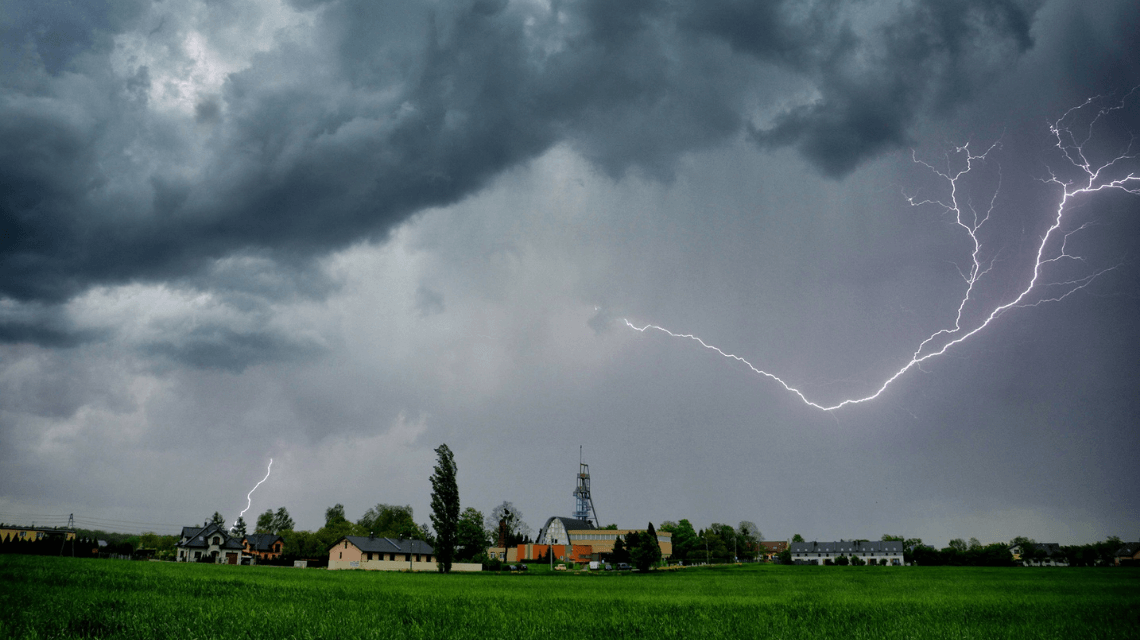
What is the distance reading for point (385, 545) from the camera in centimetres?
10981

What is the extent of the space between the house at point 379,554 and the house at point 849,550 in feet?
397

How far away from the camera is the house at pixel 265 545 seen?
126 m

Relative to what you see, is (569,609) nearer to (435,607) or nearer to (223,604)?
(435,607)

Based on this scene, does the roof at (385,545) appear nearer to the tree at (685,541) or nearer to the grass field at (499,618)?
the tree at (685,541)

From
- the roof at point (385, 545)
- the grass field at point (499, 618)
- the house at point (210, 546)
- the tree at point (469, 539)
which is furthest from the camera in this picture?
the house at point (210, 546)

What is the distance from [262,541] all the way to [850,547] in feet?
561

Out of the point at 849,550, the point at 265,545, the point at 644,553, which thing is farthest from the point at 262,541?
the point at 849,550

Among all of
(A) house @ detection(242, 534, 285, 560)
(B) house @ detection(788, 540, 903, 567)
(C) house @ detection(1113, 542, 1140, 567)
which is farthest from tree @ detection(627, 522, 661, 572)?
(B) house @ detection(788, 540, 903, 567)

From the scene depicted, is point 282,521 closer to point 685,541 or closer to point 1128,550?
point 685,541

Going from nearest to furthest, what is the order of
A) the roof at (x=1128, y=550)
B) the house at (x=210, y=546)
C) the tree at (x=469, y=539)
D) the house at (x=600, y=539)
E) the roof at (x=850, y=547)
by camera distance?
the tree at (x=469, y=539) < the house at (x=210, y=546) < the roof at (x=1128, y=550) < the house at (x=600, y=539) < the roof at (x=850, y=547)

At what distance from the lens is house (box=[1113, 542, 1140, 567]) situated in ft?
377

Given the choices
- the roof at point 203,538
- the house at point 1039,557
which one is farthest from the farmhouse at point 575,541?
the house at point 1039,557

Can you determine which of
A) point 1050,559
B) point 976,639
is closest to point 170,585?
point 976,639

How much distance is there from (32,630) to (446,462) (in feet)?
271
